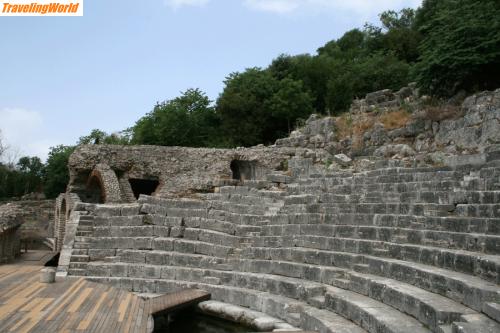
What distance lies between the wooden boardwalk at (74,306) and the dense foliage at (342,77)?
367 inches

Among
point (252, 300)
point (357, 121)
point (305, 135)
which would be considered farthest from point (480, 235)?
point (305, 135)

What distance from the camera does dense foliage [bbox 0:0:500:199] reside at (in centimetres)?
1252

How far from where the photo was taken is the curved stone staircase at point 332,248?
4.94 m

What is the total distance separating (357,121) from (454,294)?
11.2m

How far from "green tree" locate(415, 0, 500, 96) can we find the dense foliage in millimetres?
25

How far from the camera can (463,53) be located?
40.3ft

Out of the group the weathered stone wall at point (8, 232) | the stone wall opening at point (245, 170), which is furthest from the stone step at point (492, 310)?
the stone wall opening at point (245, 170)

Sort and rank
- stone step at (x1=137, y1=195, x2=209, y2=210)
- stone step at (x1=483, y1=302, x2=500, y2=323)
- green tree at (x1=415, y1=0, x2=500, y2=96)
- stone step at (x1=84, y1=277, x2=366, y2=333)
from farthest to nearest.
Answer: green tree at (x1=415, y1=0, x2=500, y2=96) → stone step at (x1=137, y1=195, x2=209, y2=210) → stone step at (x1=84, y1=277, x2=366, y2=333) → stone step at (x1=483, y1=302, x2=500, y2=323)

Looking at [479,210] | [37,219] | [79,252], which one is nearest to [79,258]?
[79,252]

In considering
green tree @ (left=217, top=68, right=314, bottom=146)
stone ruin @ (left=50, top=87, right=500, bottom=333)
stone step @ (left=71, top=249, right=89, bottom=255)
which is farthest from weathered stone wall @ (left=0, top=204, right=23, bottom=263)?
green tree @ (left=217, top=68, right=314, bottom=146)

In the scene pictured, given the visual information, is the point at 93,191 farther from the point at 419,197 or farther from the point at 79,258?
the point at 419,197

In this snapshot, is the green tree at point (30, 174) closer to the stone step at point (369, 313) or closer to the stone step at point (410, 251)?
the stone step at point (410, 251)

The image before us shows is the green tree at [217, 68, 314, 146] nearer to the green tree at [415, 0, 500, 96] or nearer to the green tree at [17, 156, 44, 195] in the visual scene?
the green tree at [415, 0, 500, 96]

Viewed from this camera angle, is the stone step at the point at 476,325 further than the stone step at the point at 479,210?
No
